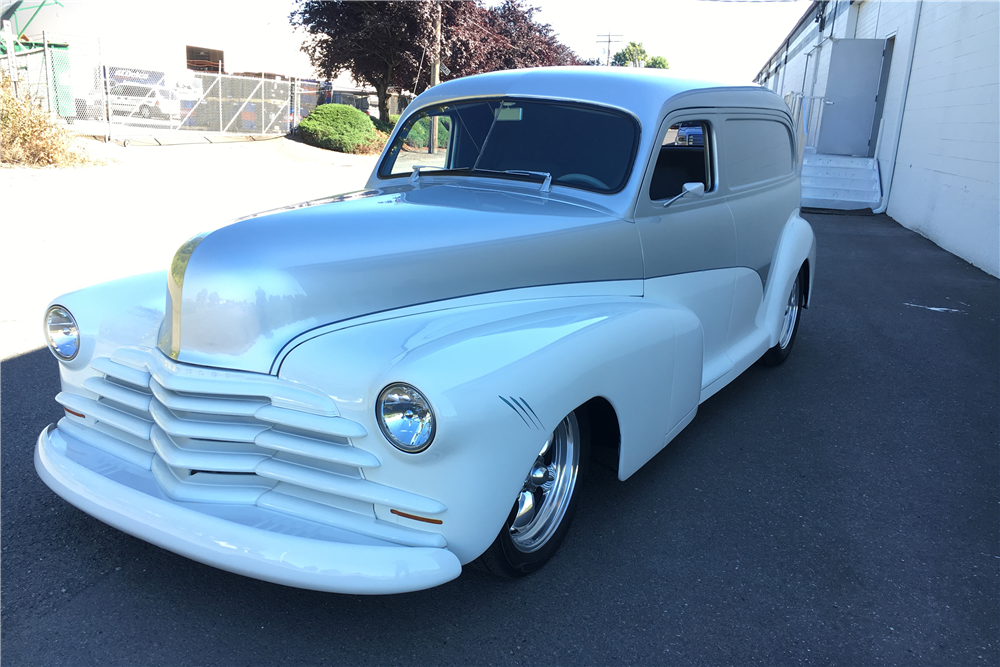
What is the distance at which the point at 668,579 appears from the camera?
9.23ft

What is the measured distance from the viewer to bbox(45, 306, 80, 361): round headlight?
9.10 ft

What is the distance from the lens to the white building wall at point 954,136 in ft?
31.2

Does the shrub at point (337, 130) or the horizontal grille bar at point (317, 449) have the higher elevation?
the shrub at point (337, 130)

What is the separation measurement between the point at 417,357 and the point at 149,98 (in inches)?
788

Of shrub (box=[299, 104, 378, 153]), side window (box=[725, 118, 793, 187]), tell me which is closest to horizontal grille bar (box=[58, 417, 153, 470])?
side window (box=[725, 118, 793, 187])

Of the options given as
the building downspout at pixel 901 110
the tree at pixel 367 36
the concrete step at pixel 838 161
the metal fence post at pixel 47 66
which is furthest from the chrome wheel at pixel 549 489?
the tree at pixel 367 36

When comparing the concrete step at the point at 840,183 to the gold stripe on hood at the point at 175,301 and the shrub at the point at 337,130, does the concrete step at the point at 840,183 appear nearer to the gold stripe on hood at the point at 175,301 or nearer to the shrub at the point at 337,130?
the shrub at the point at 337,130

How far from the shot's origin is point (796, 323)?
18.1 feet

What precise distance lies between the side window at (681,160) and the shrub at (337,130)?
19.1 metres

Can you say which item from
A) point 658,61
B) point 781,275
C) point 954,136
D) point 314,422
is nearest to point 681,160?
point 781,275

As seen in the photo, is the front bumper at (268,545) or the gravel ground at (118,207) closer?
the front bumper at (268,545)

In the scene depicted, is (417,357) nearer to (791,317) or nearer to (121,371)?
(121,371)

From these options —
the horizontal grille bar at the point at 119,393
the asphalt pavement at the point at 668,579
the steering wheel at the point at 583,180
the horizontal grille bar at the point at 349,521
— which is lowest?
the asphalt pavement at the point at 668,579

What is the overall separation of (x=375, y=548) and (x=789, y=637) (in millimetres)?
1450
